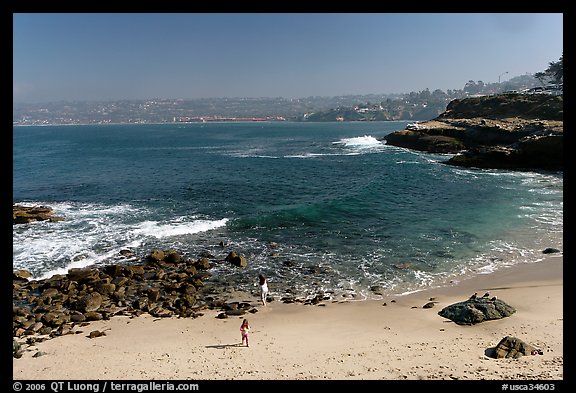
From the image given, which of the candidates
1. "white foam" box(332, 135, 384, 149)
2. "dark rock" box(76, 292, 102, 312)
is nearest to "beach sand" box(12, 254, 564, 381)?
"dark rock" box(76, 292, 102, 312)

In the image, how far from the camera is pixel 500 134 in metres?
54.0

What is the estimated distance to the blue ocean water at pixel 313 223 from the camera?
18.7 meters

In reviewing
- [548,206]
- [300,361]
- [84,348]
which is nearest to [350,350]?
[300,361]

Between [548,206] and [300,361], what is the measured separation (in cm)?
2647

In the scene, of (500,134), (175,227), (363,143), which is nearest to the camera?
(175,227)

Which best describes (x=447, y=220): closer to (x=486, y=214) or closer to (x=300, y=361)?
(x=486, y=214)

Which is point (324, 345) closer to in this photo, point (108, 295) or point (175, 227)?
point (108, 295)

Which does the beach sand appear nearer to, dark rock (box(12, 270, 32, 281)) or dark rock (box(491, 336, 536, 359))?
dark rock (box(491, 336, 536, 359))

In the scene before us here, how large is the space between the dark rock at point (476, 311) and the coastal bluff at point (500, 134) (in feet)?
91.2

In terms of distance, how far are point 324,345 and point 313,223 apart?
14971mm

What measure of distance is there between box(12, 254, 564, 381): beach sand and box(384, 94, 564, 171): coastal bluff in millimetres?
28932

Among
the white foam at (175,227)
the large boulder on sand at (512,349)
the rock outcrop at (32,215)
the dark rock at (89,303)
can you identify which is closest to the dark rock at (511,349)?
the large boulder on sand at (512,349)

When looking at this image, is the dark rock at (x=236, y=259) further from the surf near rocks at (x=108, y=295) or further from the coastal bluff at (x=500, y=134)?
the coastal bluff at (x=500, y=134)

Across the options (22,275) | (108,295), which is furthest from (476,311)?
(22,275)
